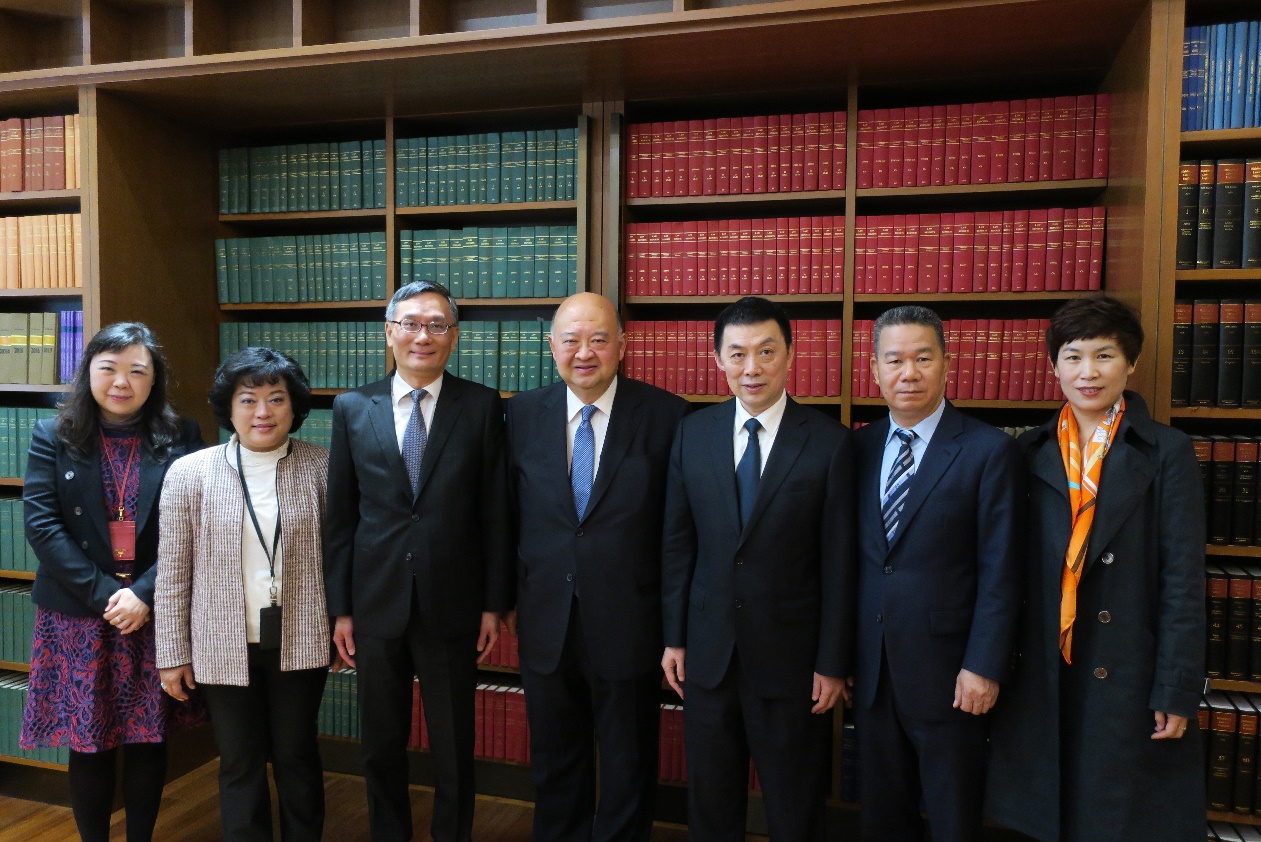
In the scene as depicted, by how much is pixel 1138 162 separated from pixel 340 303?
2.64m


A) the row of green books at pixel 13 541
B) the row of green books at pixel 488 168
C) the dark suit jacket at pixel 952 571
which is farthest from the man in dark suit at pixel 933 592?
the row of green books at pixel 13 541

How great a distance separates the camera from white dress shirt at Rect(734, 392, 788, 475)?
2.01 m

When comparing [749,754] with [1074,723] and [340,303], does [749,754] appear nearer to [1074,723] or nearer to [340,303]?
[1074,723]

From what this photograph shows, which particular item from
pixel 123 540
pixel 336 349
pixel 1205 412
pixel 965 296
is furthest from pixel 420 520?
pixel 1205 412

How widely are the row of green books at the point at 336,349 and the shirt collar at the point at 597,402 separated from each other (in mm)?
1103

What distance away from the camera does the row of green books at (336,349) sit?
301 centimetres

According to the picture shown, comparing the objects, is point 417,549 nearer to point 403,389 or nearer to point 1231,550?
point 403,389

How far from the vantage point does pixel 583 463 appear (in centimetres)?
215

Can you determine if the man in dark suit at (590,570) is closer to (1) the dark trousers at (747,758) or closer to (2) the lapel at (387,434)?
(1) the dark trousers at (747,758)

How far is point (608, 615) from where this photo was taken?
2074 millimetres

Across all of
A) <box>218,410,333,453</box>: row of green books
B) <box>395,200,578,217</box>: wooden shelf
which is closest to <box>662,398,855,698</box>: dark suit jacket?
<box>395,200,578,217</box>: wooden shelf

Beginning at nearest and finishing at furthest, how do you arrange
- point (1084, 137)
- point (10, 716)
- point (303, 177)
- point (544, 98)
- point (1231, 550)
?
point (1231, 550) < point (1084, 137) < point (544, 98) < point (10, 716) < point (303, 177)

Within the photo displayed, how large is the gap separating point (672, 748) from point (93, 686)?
5.84 ft

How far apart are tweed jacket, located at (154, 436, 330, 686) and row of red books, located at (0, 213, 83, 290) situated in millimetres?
1207
